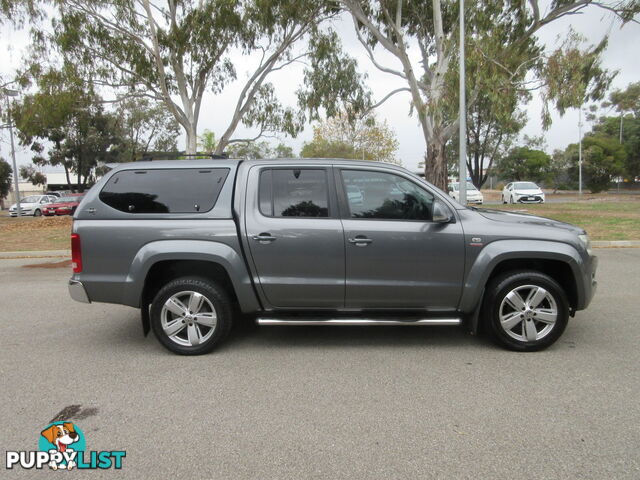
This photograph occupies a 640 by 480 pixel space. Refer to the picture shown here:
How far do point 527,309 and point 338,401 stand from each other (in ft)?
6.59

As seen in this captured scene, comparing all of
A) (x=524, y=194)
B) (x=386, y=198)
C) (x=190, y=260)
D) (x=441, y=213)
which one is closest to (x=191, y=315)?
(x=190, y=260)

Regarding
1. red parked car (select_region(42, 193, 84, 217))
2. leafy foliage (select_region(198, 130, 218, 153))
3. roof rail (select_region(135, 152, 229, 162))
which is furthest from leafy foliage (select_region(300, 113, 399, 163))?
roof rail (select_region(135, 152, 229, 162))

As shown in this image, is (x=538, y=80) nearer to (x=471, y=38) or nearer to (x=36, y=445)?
(x=471, y=38)

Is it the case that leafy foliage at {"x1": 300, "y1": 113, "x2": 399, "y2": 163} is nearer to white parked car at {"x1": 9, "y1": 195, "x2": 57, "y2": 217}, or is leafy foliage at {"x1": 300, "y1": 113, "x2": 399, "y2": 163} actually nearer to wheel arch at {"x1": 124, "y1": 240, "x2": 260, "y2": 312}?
white parked car at {"x1": 9, "y1": 195, "x2": 57, "y2": 217}

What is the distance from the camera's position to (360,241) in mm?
4301

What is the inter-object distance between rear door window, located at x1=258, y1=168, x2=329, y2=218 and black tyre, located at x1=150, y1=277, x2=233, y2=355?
0.91 meters

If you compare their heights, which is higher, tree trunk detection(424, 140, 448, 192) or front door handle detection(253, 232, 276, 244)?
tree trunk detection(424, 140, 448, 192)

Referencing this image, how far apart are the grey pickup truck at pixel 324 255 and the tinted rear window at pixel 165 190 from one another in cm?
1

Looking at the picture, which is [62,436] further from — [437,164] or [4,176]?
[4,176]

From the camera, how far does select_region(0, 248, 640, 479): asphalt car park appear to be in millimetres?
2734

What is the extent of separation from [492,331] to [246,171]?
2.75 m

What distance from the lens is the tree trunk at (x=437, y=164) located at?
1864 cm

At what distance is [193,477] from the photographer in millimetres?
2602

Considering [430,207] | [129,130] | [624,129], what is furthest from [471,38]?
[624,129]
